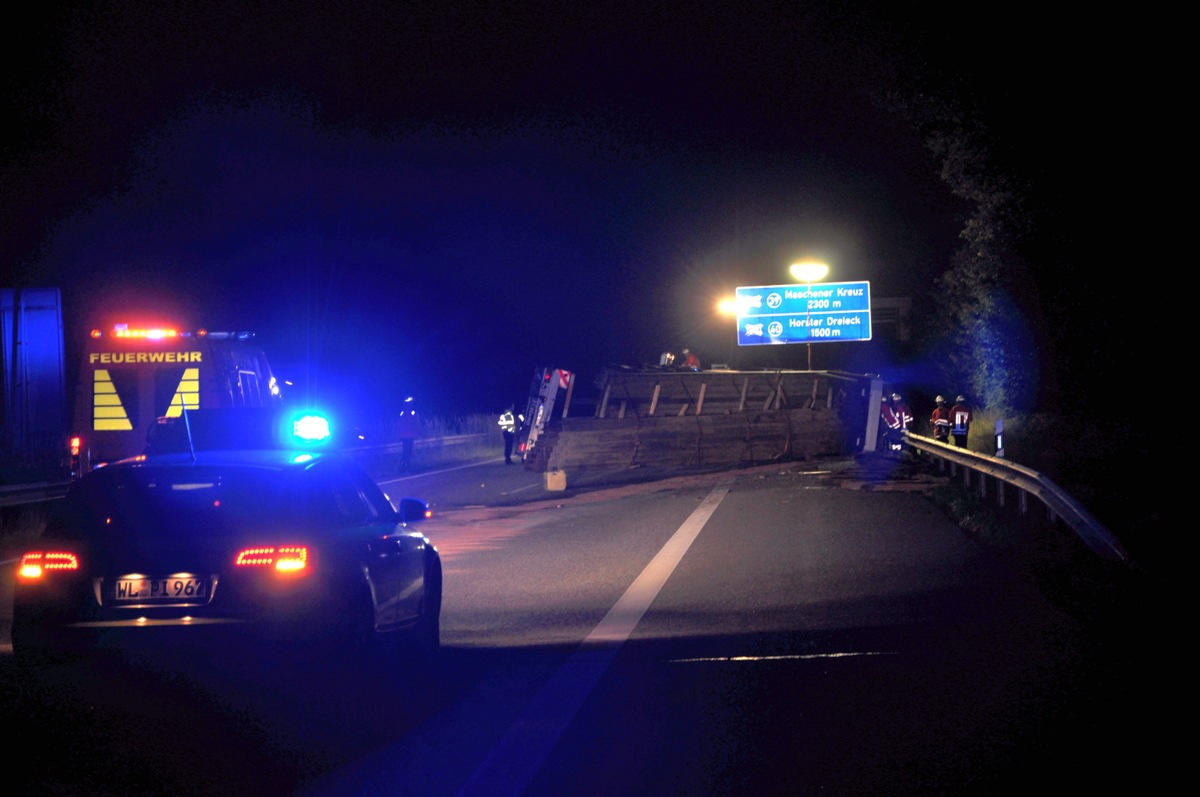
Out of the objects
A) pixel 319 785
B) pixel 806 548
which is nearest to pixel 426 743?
pixel 319 785

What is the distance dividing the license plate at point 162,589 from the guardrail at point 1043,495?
7.51m

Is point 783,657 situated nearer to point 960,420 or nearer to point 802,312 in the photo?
point 960,420

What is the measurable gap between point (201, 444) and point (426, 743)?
1132cm

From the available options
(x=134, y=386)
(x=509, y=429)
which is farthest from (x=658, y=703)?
(x=509, y=429)

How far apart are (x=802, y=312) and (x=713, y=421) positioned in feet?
58.8

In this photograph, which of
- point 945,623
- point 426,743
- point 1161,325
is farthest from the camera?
point 1161,325

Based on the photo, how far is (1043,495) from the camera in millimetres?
14328

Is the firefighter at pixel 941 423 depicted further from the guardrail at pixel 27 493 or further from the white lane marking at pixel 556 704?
the guardrail at pixel 27 493

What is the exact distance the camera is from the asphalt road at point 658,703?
236 inches

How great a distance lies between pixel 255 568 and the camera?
6906 millimetres

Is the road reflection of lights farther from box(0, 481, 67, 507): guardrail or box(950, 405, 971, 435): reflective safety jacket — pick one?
box(950, 405, 971, 435): reflective safety jacket

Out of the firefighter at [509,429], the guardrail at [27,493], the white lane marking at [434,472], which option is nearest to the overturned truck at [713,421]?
the white lane marking at [434,472]

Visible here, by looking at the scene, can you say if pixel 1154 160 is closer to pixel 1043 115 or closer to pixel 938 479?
pixel 1043 115

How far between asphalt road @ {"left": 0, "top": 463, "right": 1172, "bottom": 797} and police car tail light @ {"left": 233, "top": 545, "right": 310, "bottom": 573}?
1.56ft
